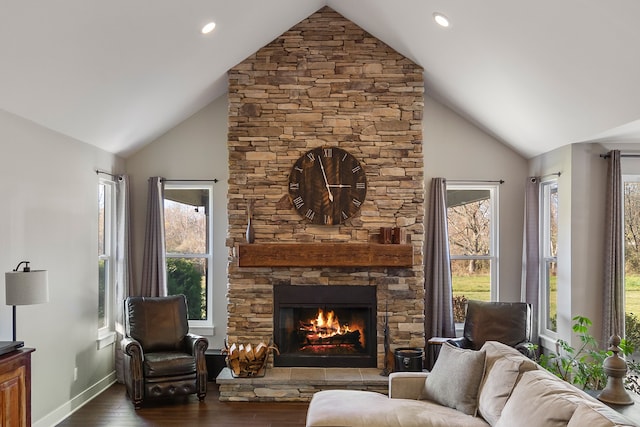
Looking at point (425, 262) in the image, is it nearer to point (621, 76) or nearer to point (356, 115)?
point (356, 115)

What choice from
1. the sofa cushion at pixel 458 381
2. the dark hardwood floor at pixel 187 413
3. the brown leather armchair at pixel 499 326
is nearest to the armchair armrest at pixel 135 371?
the dark hardwood floor at pixel 187 413

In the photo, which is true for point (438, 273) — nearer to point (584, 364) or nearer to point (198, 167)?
point (584, 364)

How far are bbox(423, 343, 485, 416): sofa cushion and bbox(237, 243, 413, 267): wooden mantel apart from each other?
6.29ft

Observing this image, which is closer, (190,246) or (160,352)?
(160,352)

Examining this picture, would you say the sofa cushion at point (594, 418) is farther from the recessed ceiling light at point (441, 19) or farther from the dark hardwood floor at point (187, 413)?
the recessed ceiling light at point (441, 19)

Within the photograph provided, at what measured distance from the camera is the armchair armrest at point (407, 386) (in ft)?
13.5

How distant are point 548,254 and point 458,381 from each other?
307 centimetres

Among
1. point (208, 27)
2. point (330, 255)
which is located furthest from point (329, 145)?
point (208, 27)

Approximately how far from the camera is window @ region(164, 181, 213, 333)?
696cm

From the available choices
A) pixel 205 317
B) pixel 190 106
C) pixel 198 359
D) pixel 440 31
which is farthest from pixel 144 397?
pixel 440 31

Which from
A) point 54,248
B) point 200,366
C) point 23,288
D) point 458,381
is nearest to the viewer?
point 458,381

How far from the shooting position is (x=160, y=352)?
19.2 ft

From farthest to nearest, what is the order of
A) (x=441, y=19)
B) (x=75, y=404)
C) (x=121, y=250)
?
(x=121, y=250) < (x=75, y=404) < (x=441, y=19)

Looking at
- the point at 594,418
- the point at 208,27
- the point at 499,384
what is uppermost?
the point at 208,27
